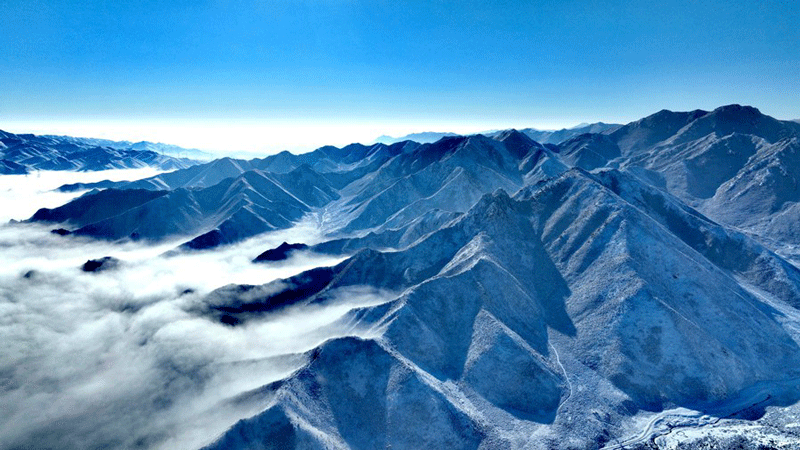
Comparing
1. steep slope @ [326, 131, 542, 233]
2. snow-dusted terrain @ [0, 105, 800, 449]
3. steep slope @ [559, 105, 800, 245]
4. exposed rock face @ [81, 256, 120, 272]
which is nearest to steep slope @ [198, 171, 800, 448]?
snow-dusted terrain @ [0, 105, 800, 449]

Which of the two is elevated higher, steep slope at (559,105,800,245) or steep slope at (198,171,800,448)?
steep slope at (559,105,800,245)

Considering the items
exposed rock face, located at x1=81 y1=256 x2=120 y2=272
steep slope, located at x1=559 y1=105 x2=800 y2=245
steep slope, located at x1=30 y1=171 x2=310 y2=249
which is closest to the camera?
exposed rock face, located at x1=81 y1=256 x2=120 y2=272

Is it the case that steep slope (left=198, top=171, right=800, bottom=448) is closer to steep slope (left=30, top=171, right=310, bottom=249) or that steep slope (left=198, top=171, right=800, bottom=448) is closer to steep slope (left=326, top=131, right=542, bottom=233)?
steep slope (left=326, top=131, right=542, bottom=233)

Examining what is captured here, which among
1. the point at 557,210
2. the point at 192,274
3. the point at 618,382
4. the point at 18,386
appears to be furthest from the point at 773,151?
the point at 18,386

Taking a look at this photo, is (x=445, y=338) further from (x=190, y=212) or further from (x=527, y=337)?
(x=190, y=212)

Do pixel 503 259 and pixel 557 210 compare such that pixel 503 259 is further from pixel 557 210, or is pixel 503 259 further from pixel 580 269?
pixel 557 210

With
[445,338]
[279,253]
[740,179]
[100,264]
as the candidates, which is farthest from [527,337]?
[740,179]

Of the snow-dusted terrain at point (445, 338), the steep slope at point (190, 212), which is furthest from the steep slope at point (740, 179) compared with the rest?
the steep slope at point (190, 212)

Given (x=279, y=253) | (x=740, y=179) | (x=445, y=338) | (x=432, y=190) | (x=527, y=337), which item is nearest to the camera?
(x=445, y=338)
